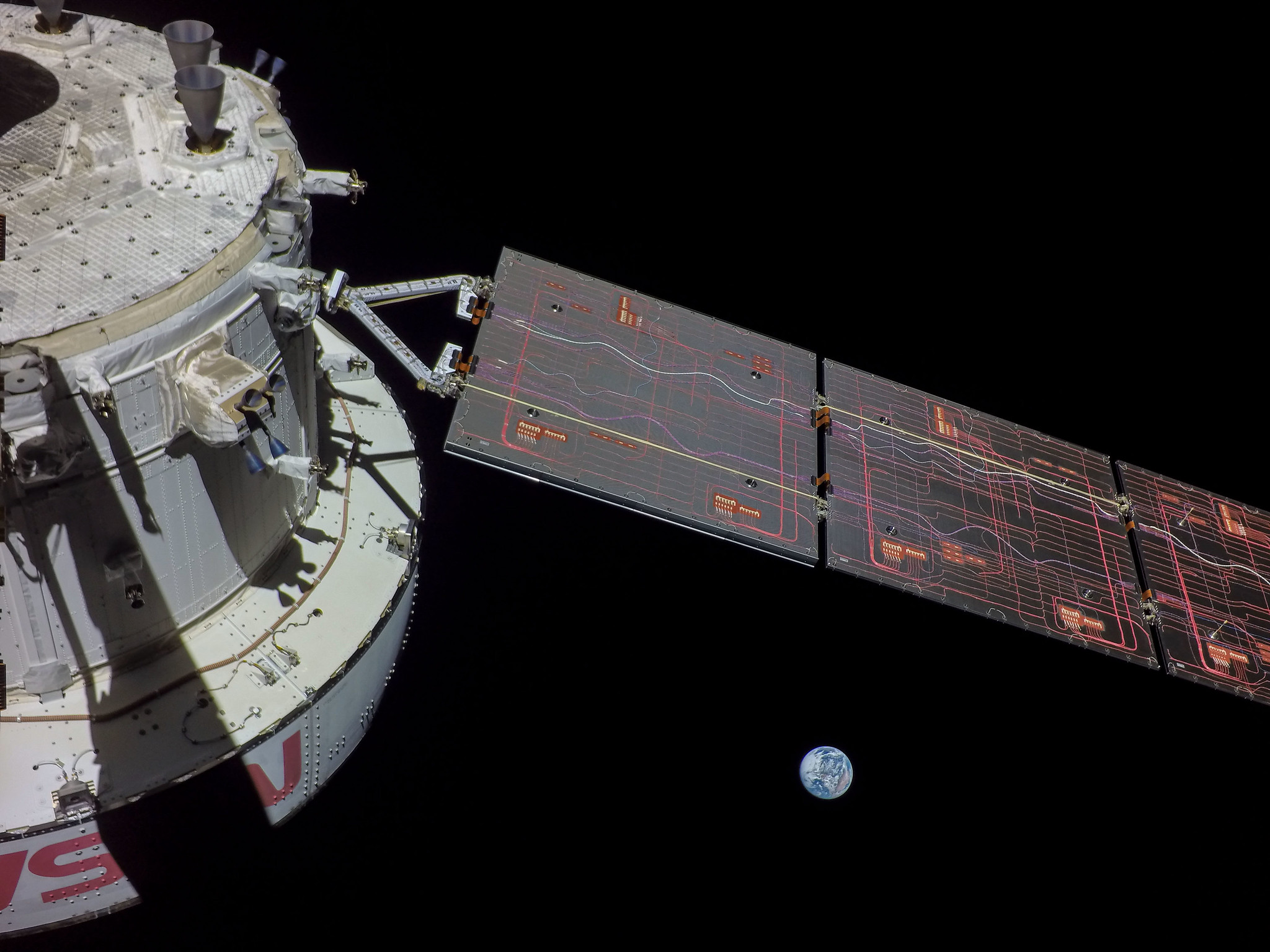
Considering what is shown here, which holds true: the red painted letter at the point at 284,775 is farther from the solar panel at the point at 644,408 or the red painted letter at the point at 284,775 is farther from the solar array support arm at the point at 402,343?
the solar array support arm at the point at 402,343

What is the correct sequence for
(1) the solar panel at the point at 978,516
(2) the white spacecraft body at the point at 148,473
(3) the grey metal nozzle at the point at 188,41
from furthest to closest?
(1) the solar panel at the point at 978,516 < (3) the grey metal nozzle at the point at 188,41 < (2) the white spacecraft body at the point at 148,473

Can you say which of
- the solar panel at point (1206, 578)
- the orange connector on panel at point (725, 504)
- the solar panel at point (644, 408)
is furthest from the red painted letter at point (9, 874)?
the solar panel at point (1206, 578)

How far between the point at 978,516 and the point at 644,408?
391cm

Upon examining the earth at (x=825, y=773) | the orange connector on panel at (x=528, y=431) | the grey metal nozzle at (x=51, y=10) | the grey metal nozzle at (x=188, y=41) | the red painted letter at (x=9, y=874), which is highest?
the grey metal nozzle at (x=51, y=10)

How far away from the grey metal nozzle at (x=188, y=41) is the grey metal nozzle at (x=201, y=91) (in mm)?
456

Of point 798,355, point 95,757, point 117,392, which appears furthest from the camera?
point 798,355

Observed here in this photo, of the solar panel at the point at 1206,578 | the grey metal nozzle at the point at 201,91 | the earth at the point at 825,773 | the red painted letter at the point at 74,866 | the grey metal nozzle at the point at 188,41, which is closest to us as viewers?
the red painted letter at the point at 74,866

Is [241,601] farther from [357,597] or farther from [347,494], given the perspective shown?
[347,494]

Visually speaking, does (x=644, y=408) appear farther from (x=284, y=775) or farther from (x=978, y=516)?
(x=284, y=775)

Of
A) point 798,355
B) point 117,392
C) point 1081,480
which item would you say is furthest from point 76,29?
point 1081,480

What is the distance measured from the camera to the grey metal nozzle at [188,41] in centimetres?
1091

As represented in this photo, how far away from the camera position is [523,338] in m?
12.6

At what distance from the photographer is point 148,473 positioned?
388 inches

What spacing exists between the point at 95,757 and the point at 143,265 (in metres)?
4.21
